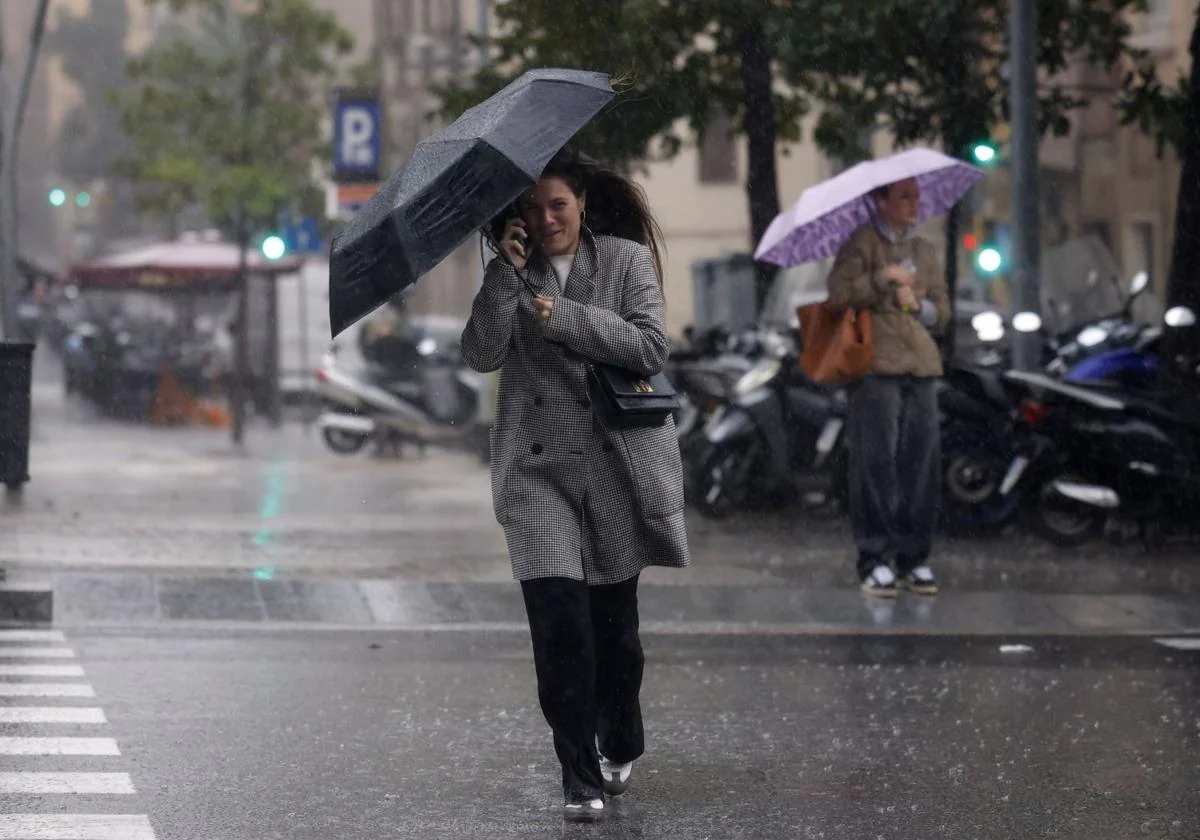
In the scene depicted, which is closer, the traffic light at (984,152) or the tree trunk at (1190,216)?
the tree trunk at (1190,216)

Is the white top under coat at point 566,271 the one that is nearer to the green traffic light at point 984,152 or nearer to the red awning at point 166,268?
the green traffic light at point 984,152

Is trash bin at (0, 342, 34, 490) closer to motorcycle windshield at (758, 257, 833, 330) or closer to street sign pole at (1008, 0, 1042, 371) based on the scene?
street sign pole at (1008, 0, 1042, 371)

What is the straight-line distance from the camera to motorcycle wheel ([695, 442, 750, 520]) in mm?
15039

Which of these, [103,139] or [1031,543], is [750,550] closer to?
[1031,543]

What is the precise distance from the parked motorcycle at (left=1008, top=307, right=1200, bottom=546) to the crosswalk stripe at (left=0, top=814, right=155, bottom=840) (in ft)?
26.0

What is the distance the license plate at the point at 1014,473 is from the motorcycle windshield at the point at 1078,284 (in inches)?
118

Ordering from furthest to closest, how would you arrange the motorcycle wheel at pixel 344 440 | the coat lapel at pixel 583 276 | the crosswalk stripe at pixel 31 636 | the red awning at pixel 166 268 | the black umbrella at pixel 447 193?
the red awning at pixel 166 268
the motorcycle wheel at pixel 344 440
the crosswalk stripe at pixel 31 636
the coat lapel at pixel 583 276
the black umbrella at pixel 447 193

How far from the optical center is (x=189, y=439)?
89.8 ft

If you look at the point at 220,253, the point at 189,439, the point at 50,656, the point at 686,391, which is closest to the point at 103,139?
the point at 220,253

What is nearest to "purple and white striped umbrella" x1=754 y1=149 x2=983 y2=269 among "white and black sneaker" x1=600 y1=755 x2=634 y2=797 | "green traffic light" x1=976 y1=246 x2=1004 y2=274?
"white and black sneaker" x1=600 y1=755 x2=634 y2=797

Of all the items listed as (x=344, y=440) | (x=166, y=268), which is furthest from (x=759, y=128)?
(x=166, y=268)

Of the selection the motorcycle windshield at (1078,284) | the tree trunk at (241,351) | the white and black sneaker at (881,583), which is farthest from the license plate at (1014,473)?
the tree trunk at (241,351)

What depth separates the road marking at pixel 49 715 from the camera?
742 centimetres

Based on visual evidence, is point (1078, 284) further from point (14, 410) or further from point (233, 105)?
point (233, 105)
